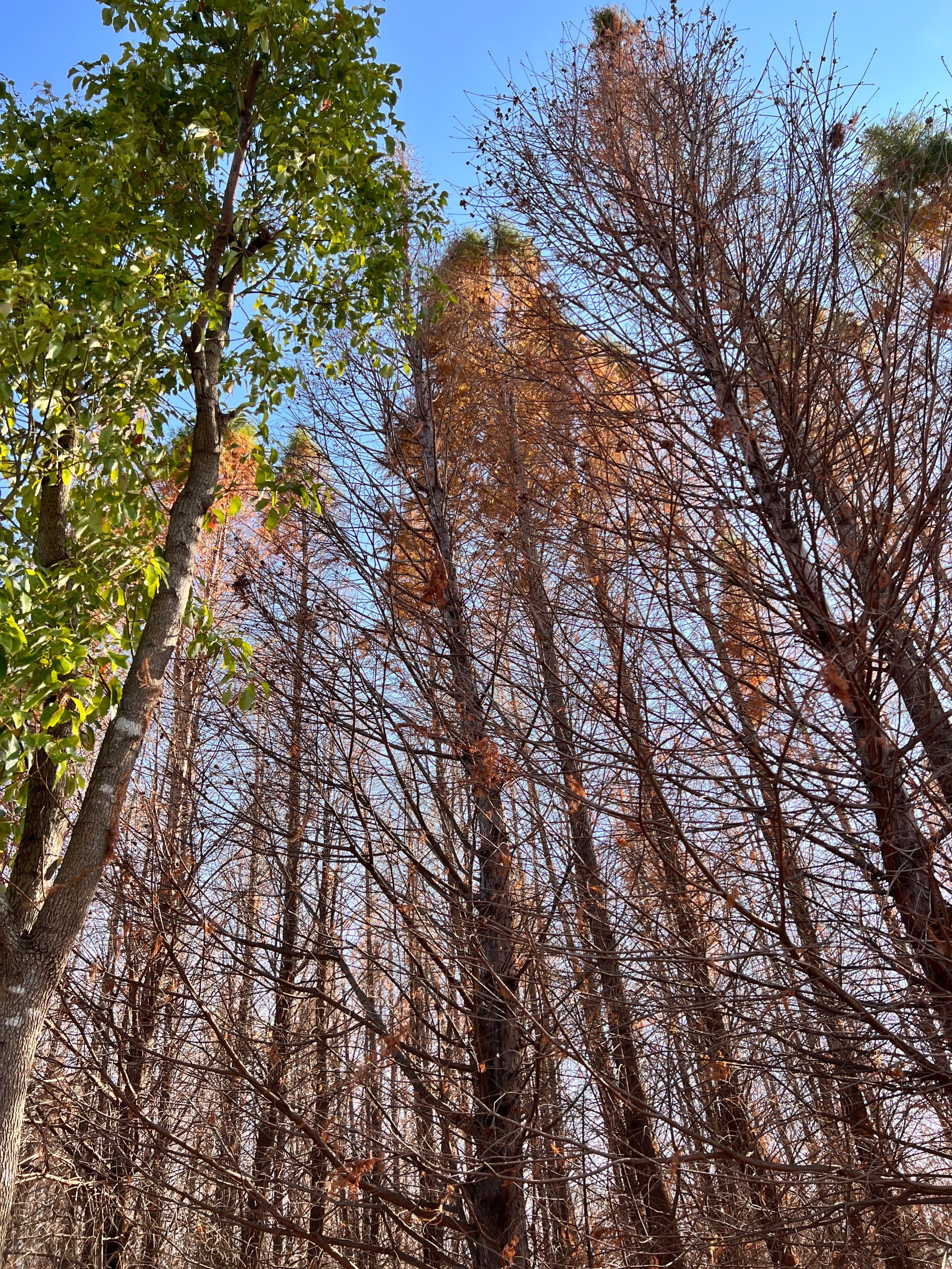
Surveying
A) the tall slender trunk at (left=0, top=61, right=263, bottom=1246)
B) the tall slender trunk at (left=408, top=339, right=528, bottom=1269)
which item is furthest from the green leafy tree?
the tall slender trunk at (left=408, top=339, right=528, bottom=1269)

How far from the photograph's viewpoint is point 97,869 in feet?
10.5

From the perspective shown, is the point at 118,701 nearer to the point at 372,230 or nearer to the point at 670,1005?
the point at 670,1005

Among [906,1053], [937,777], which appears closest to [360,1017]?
[906,1053]

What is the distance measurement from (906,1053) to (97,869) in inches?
108

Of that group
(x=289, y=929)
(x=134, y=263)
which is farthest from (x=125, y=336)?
(x=289, y=929)

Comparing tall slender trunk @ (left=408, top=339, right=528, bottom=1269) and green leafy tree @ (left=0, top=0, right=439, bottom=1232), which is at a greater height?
green leafy tree @ (left=0, top=0, right=439, bottom=1232)

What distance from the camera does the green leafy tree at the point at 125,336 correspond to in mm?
3180

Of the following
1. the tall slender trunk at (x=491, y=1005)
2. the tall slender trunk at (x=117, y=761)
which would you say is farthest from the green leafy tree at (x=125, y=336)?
the tall slender trunk at (x=491, y=1005)

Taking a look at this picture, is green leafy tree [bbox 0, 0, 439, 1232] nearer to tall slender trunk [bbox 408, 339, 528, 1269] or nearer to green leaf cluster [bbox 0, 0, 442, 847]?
green leaf cluster [bbox 0, 0, 442, 847]

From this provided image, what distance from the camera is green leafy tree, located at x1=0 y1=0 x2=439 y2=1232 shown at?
3.18 meters

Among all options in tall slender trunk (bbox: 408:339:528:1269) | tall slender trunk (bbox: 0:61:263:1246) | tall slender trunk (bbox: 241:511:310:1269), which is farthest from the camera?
tall slender trunk (bbox: 241:511:310:1269)

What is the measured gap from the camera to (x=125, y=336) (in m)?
3.71

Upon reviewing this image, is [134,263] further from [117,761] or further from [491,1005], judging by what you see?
[491,1005]

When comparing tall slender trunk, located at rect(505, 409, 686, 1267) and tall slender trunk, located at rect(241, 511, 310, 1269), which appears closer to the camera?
tall slender trunk, located at rect(505, 409, 686, 1267)
